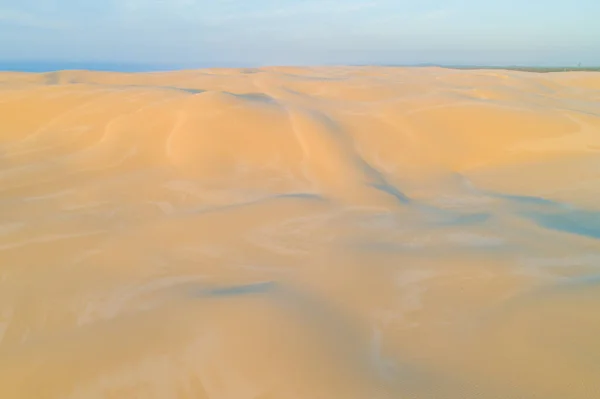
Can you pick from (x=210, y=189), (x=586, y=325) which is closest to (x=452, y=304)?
(x=586, y=325)

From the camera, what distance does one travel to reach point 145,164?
3.82m

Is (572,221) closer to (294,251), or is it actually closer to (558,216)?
(558,216)

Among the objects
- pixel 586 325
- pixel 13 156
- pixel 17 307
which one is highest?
pixel 13 156

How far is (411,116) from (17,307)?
4335 millimetres

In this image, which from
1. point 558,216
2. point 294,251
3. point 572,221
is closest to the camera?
point 294,251

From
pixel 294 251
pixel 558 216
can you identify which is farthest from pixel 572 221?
pixel 294 251

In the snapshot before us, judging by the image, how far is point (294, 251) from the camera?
2227 mm

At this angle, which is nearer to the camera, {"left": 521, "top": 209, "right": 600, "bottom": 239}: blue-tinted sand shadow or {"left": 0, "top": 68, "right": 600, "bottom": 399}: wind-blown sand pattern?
{"left": 0, "top": 68, "right": 600, "bottom": 399}: wind-blown sand pattern

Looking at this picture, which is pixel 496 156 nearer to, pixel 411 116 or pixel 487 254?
pixel 411 116

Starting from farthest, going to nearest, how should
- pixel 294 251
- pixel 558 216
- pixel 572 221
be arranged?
pixel 558 216 → pixel 572 221 → pixel 294 251

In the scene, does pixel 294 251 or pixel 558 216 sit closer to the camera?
pixel 294 251

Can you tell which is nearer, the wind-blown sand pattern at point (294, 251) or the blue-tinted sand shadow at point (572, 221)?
the wind-blown sand pattern at point (294, 251)

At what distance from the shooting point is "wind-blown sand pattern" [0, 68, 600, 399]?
1346 mm

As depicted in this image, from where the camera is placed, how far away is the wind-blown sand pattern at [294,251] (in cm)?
135
